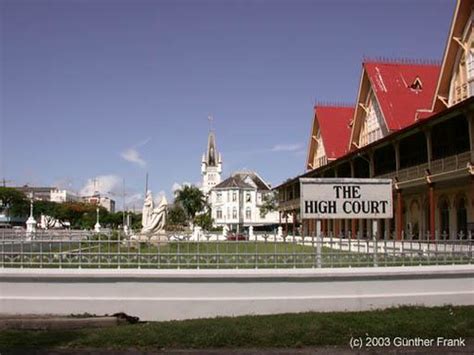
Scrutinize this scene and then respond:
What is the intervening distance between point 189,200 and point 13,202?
3591 cm

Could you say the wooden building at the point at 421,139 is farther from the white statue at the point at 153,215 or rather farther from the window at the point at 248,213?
the window at the point at 248,213

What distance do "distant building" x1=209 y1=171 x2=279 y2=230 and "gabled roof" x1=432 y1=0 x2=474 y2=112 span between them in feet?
204

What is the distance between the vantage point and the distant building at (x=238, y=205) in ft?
304

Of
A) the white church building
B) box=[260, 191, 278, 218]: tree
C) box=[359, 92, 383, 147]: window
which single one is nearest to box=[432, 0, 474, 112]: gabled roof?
box=[359, 92, 383, 147]: window

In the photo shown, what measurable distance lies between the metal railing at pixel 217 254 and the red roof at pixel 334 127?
1544 inches

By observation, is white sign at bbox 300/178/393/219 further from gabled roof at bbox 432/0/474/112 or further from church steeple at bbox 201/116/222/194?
church steeple at bbox 201/116/222/194

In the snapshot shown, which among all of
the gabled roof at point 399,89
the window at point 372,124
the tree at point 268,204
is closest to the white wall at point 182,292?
the gabled roof at point 399,89

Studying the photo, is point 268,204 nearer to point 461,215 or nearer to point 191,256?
point 461,215

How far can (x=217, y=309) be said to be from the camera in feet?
30.1

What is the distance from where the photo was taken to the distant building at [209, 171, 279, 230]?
304 feet

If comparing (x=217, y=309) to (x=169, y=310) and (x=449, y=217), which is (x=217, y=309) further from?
(x=449, y=217)

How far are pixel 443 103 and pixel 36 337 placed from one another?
93.1 ft

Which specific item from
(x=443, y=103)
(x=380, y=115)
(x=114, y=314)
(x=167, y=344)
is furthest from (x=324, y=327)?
(x=380, y=115)

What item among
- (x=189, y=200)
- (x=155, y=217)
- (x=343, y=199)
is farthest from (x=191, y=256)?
(x=189, y=200)
